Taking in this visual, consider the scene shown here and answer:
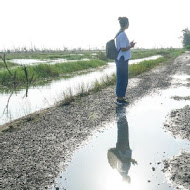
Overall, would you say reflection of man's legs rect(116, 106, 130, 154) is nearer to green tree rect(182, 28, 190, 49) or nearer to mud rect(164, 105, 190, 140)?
mud rect(164, 105, 190, 140)

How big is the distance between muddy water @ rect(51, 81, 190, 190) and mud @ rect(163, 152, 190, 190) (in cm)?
9

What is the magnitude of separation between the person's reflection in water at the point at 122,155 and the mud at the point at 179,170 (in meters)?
0.54

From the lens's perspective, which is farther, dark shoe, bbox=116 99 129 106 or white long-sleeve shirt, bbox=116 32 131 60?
dark shoe, bbox=116 99 129 106

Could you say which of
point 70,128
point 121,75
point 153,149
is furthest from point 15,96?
point 153,149

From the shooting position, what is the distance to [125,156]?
4.48 m

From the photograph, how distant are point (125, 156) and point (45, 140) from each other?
170cm

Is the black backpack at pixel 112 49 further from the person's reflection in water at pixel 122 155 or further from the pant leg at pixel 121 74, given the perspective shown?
the person's reflection in water at pixel 122 155

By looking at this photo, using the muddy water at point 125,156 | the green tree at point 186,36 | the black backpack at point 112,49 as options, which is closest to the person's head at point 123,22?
the black backpack at point 112,49

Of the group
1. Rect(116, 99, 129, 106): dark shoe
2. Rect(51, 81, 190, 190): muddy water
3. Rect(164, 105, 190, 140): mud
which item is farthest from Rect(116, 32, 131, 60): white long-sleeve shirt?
Rect(164, 105, 190, 140): mud

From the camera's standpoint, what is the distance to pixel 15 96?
1223cm

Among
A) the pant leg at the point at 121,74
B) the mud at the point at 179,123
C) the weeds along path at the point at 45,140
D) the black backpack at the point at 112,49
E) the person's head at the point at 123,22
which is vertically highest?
the person's head at the point at 123,22

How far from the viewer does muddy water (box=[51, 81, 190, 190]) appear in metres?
3.54

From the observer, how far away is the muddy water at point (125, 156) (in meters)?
3.54

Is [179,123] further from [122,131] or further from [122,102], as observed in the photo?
[122,102]
